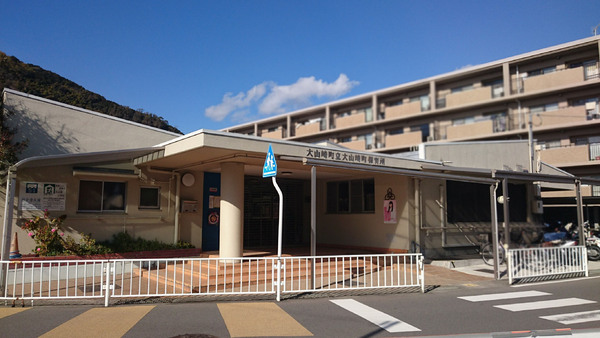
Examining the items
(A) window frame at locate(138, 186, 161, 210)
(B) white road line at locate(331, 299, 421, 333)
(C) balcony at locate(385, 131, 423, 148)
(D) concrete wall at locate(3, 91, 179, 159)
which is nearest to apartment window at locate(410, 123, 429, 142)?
(C) balcony at locate(385, 131, 423, 148)

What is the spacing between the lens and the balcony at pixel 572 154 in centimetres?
2505

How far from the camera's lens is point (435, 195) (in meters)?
13.9

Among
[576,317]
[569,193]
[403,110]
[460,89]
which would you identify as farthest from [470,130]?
[576,317]

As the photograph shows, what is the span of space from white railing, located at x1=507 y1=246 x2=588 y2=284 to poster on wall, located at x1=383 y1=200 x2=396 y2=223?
3842mm

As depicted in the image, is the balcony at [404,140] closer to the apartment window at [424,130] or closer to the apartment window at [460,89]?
the apartment window at [424,130]

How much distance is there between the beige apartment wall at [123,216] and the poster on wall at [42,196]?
0.28 ft

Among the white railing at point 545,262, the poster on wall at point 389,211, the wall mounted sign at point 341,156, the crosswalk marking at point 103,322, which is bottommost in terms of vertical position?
the crosswalk marking at point 103,322

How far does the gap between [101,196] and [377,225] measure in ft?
27.6

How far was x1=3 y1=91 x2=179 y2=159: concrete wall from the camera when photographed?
36.0 feet

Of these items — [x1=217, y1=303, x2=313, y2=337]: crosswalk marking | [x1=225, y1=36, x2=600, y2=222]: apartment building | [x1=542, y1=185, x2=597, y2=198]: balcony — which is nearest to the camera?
[x1=217, y1=303, x2=313, y2=337]: crosswalk marking

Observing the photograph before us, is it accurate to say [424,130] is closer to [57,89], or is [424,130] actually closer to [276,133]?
[276,133]

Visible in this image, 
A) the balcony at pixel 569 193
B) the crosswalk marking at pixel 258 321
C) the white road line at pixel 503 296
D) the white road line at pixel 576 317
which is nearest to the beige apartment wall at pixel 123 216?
the crosswalk marking at pixel 258 321

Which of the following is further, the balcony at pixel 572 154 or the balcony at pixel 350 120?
the balcony at pixel 350 120

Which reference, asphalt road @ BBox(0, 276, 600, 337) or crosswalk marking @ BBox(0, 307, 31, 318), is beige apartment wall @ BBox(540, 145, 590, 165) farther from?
crosswalk marking @ BBox(0, 307, 31, 318)
